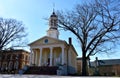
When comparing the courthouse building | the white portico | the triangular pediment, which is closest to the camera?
the white portico

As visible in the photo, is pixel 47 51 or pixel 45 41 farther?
pixel 47 51

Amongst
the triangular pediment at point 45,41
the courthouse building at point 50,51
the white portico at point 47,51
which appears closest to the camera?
the white portico at point 47,51

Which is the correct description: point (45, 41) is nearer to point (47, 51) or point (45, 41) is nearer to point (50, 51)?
point (50, 51)

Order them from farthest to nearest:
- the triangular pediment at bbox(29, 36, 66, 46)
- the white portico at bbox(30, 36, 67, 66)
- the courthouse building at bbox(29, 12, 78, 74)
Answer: the triangular pediment at bbox(29, 36, 66, 46), the courthouse building at bbox(29, 12, 78, 74), the white portico at bbox(30, 36, 67, 66)

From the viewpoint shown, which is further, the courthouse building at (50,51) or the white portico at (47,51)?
the courthouse building at (50,51)

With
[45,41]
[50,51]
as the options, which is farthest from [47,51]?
[50,51]

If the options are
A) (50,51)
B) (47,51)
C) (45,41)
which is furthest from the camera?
(47,51)

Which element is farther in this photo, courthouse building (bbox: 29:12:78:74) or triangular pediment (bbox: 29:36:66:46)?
triangular pediment (bbox: 29:36:66:46)

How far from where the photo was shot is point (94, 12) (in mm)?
22844

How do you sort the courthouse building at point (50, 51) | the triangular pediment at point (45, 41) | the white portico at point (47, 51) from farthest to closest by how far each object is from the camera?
the triangular pediment at point (45, 41) < the courthouse building at point (50, 51) < the white portico at point (47, 51)

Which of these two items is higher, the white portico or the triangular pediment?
the triangular pediment

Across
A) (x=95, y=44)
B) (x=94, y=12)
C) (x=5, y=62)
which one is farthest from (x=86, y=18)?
(x=5, y=62)

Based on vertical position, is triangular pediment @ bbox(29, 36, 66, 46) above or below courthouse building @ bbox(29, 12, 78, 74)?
above

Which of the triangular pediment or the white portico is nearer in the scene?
the white portico
